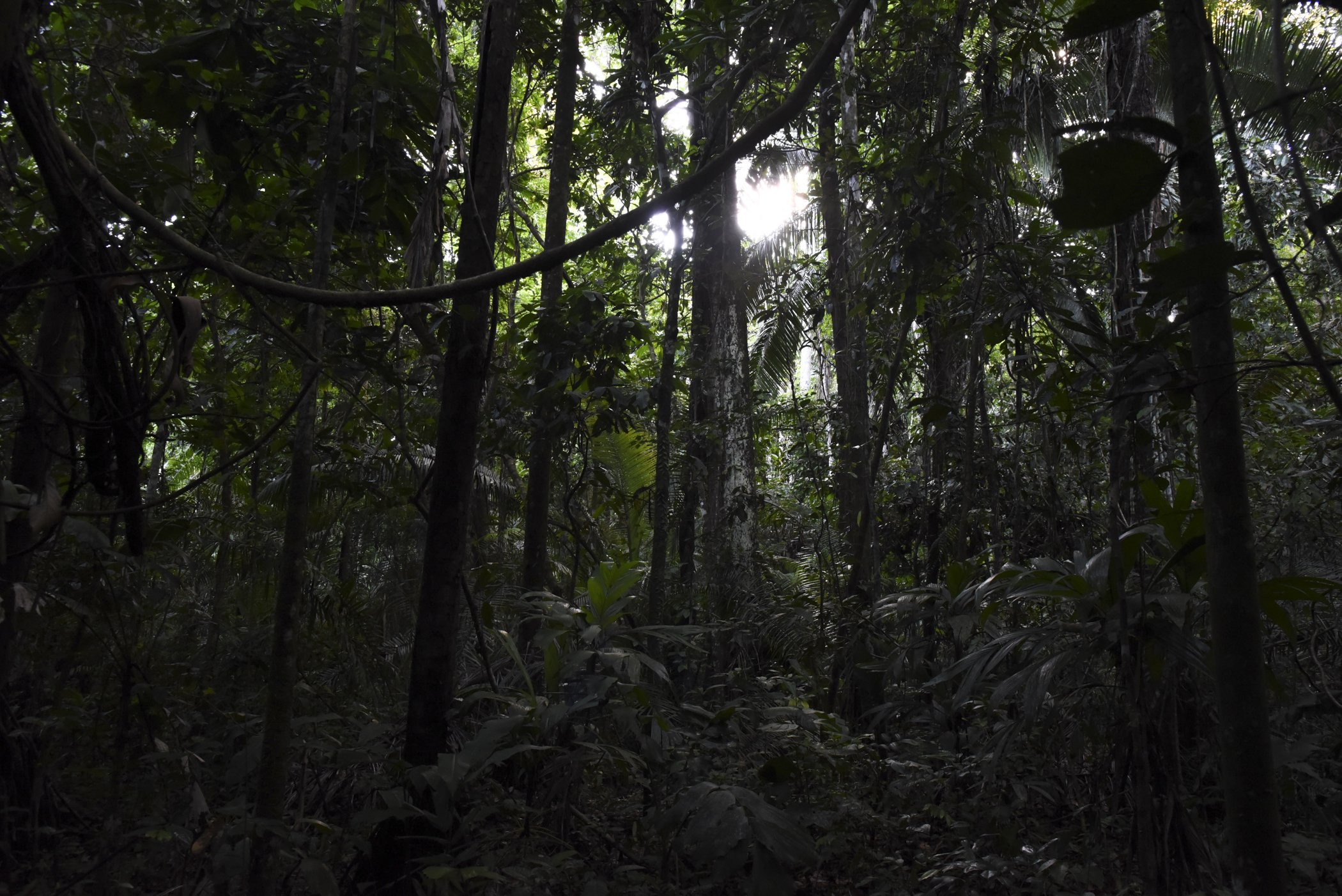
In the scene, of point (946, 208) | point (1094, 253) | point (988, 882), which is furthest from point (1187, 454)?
point (988, 882)

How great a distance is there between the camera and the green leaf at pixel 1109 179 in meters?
1.09

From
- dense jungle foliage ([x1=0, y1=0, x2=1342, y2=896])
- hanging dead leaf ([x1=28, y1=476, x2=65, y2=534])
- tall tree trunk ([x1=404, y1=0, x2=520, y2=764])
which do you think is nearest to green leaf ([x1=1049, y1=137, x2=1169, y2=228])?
dense jungle foliage ([x1=0, y1=0, x2=1342, y2=896])

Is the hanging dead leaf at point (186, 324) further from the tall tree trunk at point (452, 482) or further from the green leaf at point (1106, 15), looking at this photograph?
the green leaf at point (1106, 15)

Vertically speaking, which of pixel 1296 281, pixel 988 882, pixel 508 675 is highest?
pixel 1296 281

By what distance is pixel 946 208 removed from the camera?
13.2 feet

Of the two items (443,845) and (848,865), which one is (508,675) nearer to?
(443,845)

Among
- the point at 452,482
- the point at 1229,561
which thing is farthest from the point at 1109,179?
the point at 452,482

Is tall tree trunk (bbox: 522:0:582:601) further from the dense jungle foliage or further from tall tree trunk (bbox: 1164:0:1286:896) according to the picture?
tall tree trunk (bbox: 1164:0:1286:896)

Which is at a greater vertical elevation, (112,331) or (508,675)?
(112,331)

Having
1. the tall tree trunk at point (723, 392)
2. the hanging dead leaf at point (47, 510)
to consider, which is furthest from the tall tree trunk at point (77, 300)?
the tall tree trunk at point (723, 392)

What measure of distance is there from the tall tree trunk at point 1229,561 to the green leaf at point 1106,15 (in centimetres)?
21

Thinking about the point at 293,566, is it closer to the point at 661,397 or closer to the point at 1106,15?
the point at 661,397

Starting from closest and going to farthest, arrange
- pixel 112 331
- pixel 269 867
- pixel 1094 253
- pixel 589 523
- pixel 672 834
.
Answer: pixel 112 331
pixel 269 867
pixel 672 834
pixel 1094 253
pixel 589 523

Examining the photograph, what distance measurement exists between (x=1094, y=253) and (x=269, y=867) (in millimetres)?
4532
